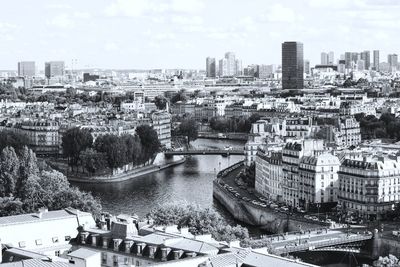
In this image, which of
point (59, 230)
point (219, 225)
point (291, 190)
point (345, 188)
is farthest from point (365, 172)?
point (59, 230)

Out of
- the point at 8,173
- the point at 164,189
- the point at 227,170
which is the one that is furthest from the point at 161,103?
the point at 8,173

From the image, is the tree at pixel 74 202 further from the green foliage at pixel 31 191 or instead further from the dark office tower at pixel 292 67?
the dark office tower at pixel 292 67

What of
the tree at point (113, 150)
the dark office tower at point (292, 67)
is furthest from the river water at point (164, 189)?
the dark office tower at point (292, 67)

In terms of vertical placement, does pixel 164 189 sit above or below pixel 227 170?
below

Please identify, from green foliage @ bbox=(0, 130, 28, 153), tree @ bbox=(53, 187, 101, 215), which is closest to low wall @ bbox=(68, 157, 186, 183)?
green foliage @ bbox=(0, 130, 28, 153)

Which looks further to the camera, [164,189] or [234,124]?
[234,124]

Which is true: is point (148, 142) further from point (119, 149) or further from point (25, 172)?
point (25, 172)

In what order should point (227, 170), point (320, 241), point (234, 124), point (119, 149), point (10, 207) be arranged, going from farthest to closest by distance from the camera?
point (234, 124) < point (119, 149) < point (227, 170) < point (10, 207) < point (320, 241)
